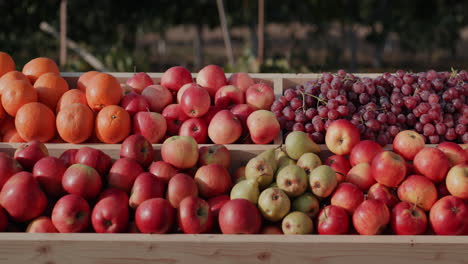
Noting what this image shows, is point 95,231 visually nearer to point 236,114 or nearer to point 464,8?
point 236,114

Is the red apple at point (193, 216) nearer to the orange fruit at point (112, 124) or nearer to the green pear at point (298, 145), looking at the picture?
the green pear at point (298, 145)

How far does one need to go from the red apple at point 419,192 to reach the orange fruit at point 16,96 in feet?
6.52

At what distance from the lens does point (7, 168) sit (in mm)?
2287

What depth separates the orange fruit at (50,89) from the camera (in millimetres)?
2988

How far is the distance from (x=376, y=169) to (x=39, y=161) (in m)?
1.49

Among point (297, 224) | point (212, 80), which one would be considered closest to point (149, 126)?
point (212, 80)

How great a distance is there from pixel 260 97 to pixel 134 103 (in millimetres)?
718

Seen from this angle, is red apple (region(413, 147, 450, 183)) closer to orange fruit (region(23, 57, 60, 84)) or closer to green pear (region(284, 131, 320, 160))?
green pear (region(284, 131, 320, 160))

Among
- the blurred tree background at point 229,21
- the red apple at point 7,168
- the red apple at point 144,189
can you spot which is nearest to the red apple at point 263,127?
the red apple at point 144,189

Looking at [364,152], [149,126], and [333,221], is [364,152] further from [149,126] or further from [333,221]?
[149,126]

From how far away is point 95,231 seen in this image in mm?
2211

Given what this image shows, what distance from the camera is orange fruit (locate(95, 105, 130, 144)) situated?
2725mm

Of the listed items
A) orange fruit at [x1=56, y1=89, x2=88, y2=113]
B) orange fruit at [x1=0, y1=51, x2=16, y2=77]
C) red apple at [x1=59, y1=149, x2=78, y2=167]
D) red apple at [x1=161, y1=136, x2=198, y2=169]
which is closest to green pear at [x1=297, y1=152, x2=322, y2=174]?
red apple at [x1=161, y1=136, x2=198, y2=169]

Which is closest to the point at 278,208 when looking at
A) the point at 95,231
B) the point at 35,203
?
the point at 95,231
